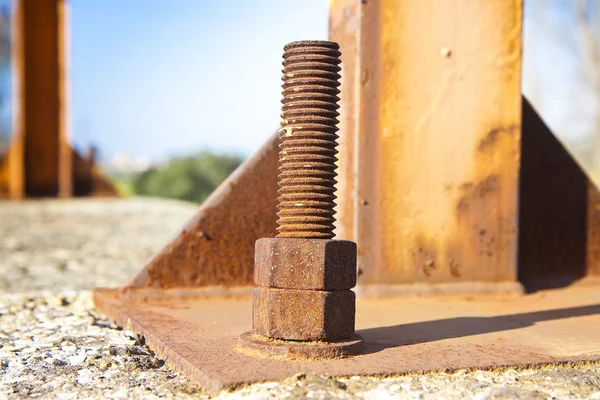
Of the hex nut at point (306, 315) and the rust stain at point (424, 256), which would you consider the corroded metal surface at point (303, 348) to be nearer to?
the hex nut at point (306, 315)

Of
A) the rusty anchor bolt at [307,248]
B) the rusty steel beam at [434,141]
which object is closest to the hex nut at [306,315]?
the rusty anchor bolt at [307,248]

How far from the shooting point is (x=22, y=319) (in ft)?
8.21

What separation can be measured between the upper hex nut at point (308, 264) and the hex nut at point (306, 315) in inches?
0.9

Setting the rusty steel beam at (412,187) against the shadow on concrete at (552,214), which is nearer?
the rusty steel beam at (412,187)

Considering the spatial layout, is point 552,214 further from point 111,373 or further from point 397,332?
point 111,373

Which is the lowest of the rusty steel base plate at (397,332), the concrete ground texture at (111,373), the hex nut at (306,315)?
the concrete ground texture at (111,373)

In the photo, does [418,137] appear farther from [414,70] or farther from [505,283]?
[505,283]

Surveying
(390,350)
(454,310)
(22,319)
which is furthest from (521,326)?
(22,319)

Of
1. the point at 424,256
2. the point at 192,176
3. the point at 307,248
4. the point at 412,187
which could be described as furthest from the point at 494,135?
the point at 192,176

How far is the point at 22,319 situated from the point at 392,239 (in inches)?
53.3

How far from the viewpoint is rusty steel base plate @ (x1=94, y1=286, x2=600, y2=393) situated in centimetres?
168

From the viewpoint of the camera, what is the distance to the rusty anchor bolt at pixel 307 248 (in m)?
1.78

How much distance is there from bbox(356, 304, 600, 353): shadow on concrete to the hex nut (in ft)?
0.40

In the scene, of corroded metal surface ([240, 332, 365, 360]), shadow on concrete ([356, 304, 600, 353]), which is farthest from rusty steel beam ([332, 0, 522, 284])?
corroded metal surface ([240, 332, 365, 360])
